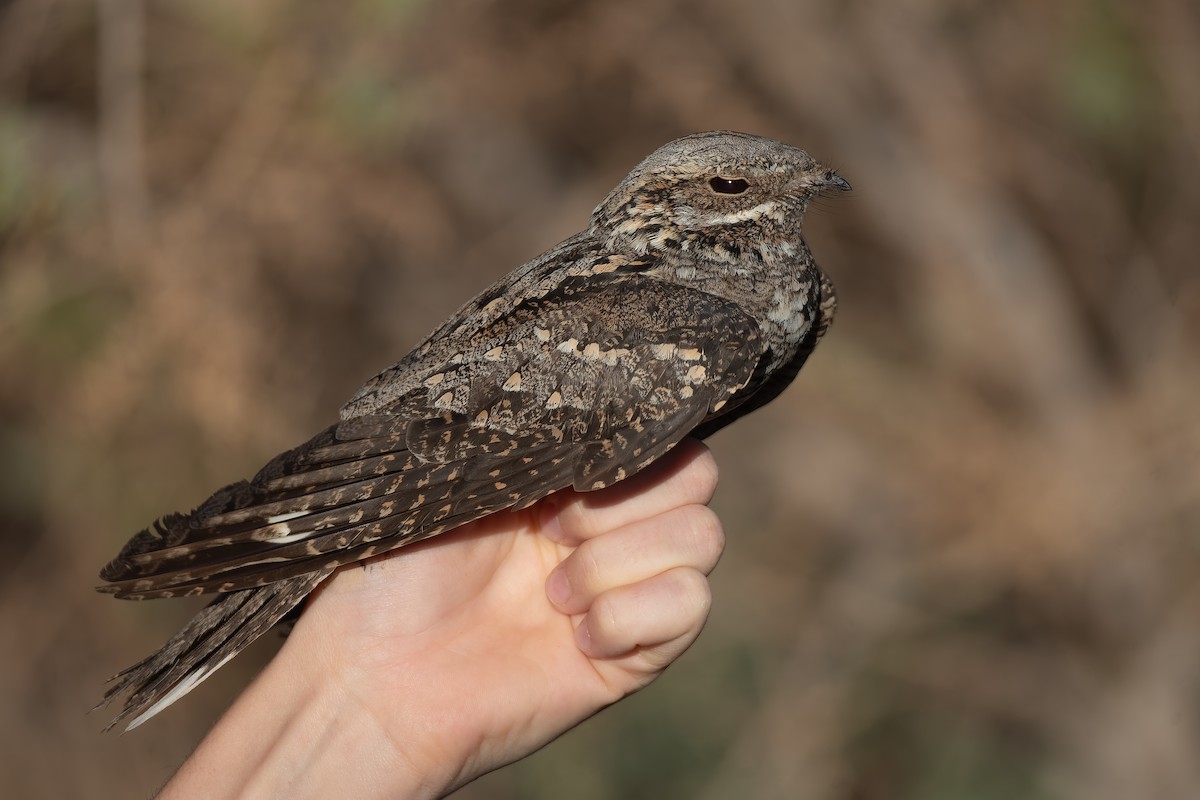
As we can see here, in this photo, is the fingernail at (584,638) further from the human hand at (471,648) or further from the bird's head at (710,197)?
the bird's head at (710,197)

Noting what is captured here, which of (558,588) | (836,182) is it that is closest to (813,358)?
(836,182)

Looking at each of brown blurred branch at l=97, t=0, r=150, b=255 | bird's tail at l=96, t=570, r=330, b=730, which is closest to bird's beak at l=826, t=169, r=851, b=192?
bird's tail at l=96, t=570, r=330, b=730

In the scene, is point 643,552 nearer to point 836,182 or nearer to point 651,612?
point 651,612

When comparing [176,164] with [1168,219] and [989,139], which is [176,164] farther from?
[1168,219]

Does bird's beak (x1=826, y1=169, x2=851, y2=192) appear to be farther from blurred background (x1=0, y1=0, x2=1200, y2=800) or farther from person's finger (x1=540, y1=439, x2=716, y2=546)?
blurred background (x1=0, y1=0, x2=1200, y2=800)

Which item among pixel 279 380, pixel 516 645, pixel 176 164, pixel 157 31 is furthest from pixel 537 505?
pixel 157 31

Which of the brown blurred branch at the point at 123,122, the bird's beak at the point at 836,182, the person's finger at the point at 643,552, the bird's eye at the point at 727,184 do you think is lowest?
the person's finger at the point at 643,552

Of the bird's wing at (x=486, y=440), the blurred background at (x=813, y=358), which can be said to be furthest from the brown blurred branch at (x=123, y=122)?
the bird's wing at (x=486, y=440)
